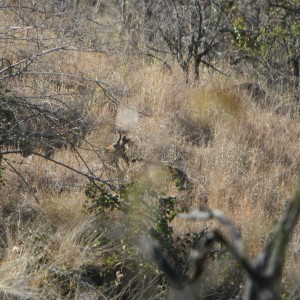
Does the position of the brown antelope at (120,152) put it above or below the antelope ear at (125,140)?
below

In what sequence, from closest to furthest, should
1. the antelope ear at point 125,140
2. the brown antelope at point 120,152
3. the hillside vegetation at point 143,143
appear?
the hillside vegetation at point 143,143 → the brown antelope at point 120,152 → the antelope ear at point 125,140

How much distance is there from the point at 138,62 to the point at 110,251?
4122 millimetres

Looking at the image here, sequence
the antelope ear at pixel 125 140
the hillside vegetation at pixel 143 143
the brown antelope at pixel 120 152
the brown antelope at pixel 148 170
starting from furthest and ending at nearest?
the antelope ear at pixel 125 140 < the brown antelope at pixel 120 152 < the brown antelope at pixel 148 170 < the hillside vegetation at pixel 143 143

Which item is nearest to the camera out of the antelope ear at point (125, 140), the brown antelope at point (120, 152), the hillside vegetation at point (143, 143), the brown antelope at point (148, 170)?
the hillside vegetation at point (143, 143)

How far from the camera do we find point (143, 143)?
23.9 ft

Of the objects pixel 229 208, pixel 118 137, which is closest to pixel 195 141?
pixel 118 137

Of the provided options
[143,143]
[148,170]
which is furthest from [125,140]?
[148,170]

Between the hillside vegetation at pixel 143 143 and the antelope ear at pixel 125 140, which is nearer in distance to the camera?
the hillside vegetation at pixel 143 143

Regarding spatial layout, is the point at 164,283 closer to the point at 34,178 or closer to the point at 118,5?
the point at 34,178

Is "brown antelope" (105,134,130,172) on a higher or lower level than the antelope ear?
lower

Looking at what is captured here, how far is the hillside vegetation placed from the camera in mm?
5398

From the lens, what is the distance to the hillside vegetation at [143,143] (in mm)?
5398

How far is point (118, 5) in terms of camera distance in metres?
11.6

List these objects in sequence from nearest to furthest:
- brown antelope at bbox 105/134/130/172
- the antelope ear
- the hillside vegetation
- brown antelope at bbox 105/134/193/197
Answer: the hillside vegetation < brown antelope at bbox 105/134/193/197 < brown antelope at bbox 105/134/130/172 < the antelope ear
